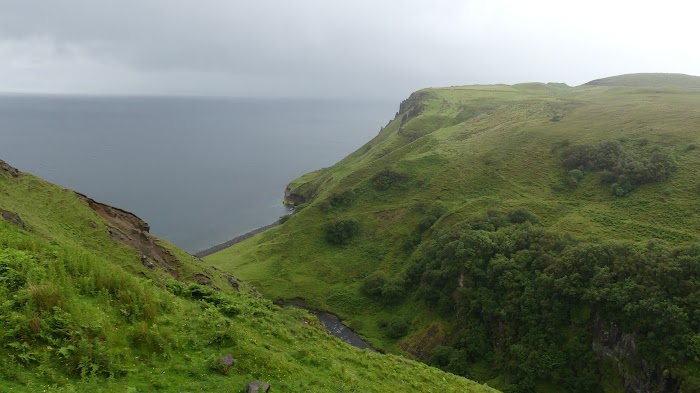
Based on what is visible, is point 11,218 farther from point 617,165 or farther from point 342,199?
point 617,165

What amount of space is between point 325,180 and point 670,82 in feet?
531

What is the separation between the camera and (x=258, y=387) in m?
17.8

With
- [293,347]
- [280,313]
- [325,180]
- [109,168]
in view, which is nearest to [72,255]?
[293,347]

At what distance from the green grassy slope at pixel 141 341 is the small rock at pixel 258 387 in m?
0.39

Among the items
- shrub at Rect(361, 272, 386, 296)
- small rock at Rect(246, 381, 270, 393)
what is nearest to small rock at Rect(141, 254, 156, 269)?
small rock at Rect(246, 381, 270, 393)

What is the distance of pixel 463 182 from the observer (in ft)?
294

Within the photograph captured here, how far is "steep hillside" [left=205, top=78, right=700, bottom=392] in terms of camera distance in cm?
4512

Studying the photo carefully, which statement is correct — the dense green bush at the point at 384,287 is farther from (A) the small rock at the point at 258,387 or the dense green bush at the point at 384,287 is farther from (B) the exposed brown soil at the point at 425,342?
(A) the small rock at the point at 258,387

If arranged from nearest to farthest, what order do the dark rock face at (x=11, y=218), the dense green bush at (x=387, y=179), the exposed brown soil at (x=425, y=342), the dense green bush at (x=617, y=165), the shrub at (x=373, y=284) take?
the dark rock face at (x=11, y=218), the exposed brown soil at (x=425, y=342), the dense green bush at (x=617, y=165), the shrub at (x=373, y=284), the dense green bush at (x=387, y=179)

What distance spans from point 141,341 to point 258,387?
18.0ft

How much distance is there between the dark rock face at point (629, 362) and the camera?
1578 inches

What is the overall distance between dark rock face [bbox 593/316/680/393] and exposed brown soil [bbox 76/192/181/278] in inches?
1840

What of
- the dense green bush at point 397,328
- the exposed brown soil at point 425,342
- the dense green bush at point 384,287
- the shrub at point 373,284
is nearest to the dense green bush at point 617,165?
the dense green bush at point 384,287

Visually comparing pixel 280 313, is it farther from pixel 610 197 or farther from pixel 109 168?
pixel 109 168
